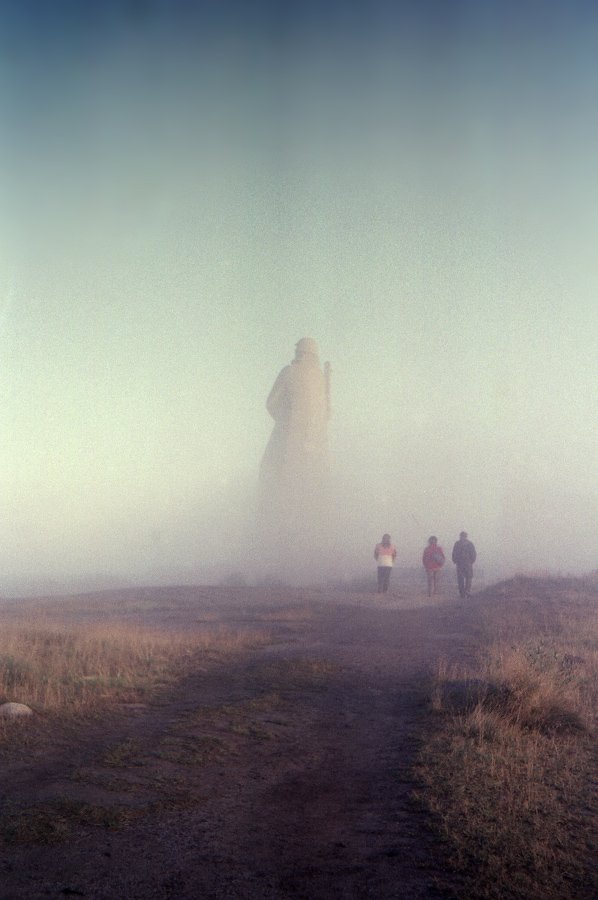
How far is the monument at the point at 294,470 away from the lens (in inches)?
2633

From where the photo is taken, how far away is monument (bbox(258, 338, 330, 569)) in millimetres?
66875

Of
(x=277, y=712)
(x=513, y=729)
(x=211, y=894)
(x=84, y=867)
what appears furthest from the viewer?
(x=277, y=712)

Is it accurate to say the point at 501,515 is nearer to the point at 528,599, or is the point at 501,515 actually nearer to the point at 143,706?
the point at 528,599

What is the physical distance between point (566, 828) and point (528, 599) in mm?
17263

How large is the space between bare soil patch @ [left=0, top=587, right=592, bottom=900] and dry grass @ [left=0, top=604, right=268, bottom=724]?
1.37 feet

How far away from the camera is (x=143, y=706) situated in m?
9.12

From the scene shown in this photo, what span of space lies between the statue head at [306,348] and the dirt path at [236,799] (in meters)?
60.3

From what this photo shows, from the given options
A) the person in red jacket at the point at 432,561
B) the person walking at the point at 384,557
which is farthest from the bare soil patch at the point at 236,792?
the person in red jacket at the point at 432,561

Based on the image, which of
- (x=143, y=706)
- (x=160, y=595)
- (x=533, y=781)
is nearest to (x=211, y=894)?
(x=533, y=781)

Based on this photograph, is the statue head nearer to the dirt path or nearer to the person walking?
the person walking

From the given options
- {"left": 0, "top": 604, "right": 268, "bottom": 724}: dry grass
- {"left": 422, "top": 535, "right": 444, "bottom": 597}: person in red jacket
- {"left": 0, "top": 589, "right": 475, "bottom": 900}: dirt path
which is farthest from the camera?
{"left": 422, "top": 535, "right": 444, "bottom": 597}: person in red jacket

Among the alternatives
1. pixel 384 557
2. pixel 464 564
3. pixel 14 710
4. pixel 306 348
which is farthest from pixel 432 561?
pixel 306 348

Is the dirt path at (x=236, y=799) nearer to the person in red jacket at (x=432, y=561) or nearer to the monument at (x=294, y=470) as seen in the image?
the person in red jacket at (x=432, y=561)

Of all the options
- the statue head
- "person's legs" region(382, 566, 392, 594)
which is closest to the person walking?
"person's legs" region(382, 566, 392, 594)
